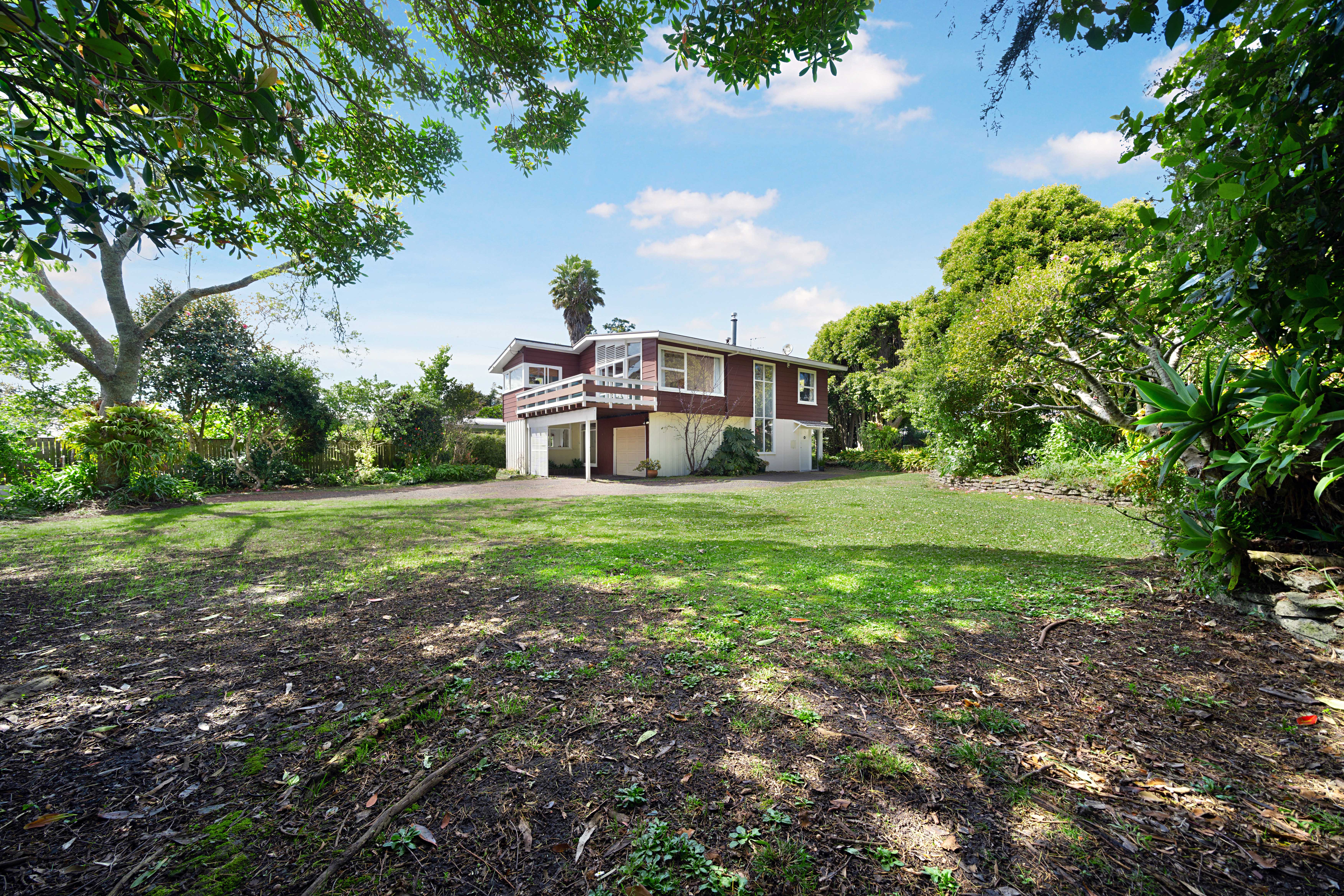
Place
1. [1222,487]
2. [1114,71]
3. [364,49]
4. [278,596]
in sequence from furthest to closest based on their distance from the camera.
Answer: [364,49]
[278,596]
[1114,71]
[1222,487]

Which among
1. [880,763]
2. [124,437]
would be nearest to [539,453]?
[124,437]

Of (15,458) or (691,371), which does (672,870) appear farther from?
(691,371)

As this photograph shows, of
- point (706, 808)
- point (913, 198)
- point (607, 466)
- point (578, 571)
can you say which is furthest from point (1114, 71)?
point (607, 466)

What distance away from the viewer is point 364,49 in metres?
5.40

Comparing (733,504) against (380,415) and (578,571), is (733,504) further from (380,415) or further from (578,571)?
(380,415)

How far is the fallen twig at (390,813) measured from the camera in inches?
58.6

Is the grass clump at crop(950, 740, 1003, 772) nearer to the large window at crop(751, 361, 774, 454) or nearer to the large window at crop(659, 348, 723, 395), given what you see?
the large window at crop(659, 348, 723, 395)

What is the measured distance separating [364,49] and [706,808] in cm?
741

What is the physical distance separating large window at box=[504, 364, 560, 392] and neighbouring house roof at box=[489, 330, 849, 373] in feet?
2.56

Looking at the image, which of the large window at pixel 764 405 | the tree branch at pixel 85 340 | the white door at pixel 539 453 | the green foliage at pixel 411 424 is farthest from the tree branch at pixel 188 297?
the large window at pixel 764 405

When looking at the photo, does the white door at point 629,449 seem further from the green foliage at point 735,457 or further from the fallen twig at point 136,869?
the fallen twig at point 136,869

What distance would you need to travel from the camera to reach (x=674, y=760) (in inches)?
80.8

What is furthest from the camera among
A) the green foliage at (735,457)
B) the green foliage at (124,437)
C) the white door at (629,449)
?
the white door at (629,449)

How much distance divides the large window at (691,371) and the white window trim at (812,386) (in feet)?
17.0
